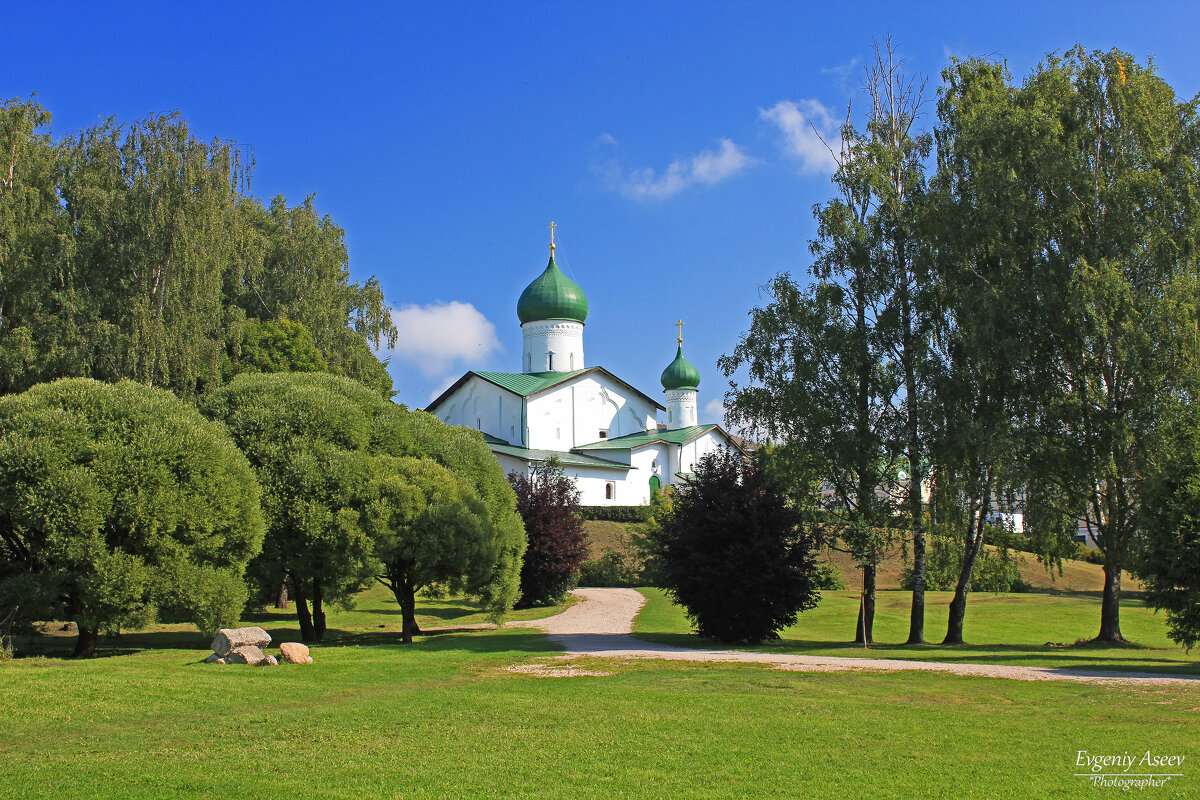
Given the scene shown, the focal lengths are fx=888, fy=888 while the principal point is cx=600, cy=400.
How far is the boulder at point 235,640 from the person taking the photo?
1641 centimetres

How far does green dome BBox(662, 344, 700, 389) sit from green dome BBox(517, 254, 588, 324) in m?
7.46

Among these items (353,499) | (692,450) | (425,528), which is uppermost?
(692,450)

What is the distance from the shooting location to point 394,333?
4044 centimetres

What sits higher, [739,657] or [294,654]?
[294,654]

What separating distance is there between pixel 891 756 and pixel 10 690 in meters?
11.6

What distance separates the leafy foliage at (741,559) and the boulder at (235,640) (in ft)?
31.6

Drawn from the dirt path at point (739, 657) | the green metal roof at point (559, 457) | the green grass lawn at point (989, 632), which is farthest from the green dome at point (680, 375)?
the dirt path at point (739, 657)

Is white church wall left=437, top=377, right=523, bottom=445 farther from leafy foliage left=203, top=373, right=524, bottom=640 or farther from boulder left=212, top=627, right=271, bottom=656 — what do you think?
boulder left=212, top=627, right=271, bottom=656

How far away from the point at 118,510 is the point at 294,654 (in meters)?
4.53

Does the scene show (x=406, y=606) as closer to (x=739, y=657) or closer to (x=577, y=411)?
(x=739, y=657)

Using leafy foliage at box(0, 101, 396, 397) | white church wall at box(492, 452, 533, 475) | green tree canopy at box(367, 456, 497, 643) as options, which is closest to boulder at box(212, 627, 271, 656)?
green tree canopy at box(367, 456, 497, 643)

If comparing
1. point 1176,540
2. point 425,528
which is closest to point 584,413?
point 425,528

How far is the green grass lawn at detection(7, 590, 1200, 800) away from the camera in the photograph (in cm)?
776

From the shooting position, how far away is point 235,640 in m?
16.5
